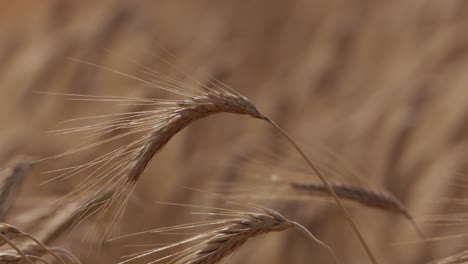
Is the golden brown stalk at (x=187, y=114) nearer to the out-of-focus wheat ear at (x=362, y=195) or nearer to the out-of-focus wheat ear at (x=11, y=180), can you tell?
the out-of-focus wheat ear at (x=11, y=180)

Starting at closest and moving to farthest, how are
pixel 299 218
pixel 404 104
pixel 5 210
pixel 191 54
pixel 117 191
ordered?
pixel 117 191, pixel 5 210, pixel 299 218, pixel 404 104, pixel 191 54

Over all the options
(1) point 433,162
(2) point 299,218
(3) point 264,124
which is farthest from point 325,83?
(2) point 299,218

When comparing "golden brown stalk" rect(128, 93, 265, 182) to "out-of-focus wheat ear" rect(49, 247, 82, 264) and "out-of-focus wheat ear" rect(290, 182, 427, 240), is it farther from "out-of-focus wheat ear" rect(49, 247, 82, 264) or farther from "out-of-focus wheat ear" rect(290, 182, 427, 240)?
"out-of-focus wheat ear" rect(290, 182, 427, 240)

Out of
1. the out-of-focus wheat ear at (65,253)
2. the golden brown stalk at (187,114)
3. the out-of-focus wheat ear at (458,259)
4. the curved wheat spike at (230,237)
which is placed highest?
the golden brown stalk at (187,114)

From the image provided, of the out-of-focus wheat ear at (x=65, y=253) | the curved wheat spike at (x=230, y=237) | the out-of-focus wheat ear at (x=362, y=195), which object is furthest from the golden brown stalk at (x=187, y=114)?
the out-of-focus wheat ear at (x=362, y=195)

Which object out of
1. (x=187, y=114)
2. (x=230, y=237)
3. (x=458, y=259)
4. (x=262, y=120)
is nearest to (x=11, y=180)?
(x=187, y=114)

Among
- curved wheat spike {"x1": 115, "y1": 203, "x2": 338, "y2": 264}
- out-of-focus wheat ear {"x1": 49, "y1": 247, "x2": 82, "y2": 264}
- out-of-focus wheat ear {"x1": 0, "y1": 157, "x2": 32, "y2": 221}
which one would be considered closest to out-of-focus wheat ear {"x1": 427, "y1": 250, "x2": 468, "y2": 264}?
curved wheat spike {"x1": 115, "y1": 203, "x2": 338, "y2": 264}

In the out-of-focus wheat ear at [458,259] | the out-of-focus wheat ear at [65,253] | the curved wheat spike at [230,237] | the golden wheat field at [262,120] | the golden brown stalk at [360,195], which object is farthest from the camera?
the golden wheat field at [262,120]

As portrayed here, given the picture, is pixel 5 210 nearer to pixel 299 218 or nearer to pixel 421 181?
pixel 299 218
